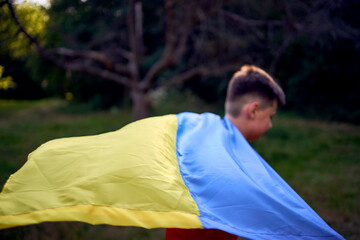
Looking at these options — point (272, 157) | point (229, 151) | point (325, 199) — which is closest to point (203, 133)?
point (229, 151)

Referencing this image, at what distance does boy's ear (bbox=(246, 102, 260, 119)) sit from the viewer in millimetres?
2338

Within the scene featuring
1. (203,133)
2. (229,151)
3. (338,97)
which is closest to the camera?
(229,151)

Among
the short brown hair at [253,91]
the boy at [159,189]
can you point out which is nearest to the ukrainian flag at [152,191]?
the boy at [159,189]

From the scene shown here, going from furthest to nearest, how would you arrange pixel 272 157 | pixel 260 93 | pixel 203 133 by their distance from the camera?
1. pixel 272 157
2. pixel 260 93
3. pixel 203 133

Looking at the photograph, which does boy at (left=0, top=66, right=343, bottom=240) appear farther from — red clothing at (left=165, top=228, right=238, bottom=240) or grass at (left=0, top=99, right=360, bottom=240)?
grass at (left=0, top=99, right=360, bottom=240)

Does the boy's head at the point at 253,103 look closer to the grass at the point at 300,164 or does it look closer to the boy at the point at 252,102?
→ the boy at the point at 252,102

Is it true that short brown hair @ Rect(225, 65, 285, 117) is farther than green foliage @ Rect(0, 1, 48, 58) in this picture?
No

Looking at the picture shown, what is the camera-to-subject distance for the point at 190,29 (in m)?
7.09

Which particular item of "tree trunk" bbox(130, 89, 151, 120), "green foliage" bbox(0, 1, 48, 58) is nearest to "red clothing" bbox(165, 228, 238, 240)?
"green foliage" bbox(0, 1, 48, 58)

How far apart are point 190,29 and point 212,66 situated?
51.4 inches

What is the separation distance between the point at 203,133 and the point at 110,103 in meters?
13.7

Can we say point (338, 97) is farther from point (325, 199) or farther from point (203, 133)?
point (203, 133)

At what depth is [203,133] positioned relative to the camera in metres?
2.09

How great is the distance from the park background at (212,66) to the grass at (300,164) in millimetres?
20
